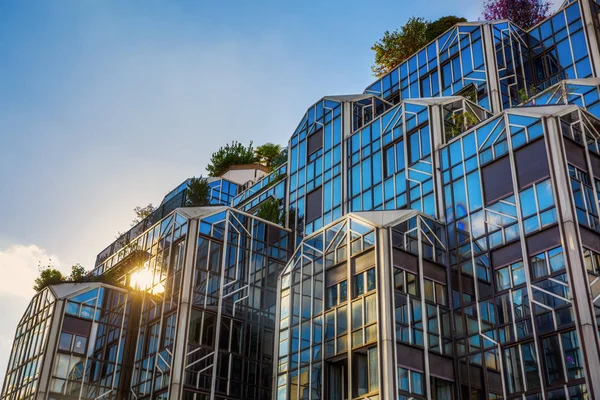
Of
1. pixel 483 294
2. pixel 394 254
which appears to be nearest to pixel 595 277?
pixel 483 294

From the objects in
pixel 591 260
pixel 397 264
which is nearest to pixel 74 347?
pixel 397 264

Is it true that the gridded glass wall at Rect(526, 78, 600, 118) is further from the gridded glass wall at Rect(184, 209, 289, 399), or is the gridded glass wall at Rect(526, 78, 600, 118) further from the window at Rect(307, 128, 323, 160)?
the gridded glass wall at Rect(184, 209, 289, 399)

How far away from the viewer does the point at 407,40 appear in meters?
51.1

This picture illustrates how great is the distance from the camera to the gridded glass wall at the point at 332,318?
88.9 ft

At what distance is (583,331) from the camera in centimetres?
2339

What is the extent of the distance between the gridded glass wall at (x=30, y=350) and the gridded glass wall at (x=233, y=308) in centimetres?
887

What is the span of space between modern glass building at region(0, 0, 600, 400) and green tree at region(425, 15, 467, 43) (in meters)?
7.60

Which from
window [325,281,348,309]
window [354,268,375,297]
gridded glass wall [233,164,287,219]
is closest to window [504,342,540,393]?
window [354,268,375,297]

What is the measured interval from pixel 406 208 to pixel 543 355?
1018 centimetres

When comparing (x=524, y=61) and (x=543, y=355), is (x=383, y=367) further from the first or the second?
(x=524, y=61)

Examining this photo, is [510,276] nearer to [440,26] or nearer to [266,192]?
[266,192]

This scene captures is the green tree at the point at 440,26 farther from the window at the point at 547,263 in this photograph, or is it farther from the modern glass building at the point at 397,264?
the window at the point at 547,263

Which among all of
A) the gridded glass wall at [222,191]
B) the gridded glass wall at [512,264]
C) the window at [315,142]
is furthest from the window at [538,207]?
the gridded glass wall at [222,191]

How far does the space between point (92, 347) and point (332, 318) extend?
1498cm
